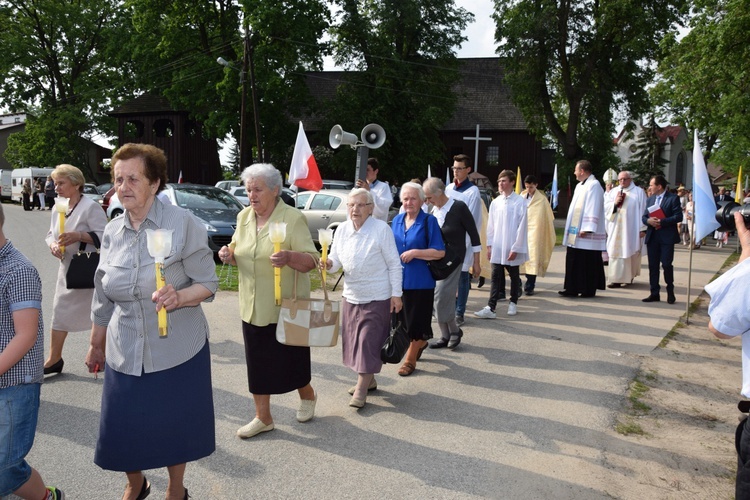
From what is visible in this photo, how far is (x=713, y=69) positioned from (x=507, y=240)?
633 inches

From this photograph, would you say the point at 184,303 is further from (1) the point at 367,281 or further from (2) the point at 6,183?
(2) the point at 6,183

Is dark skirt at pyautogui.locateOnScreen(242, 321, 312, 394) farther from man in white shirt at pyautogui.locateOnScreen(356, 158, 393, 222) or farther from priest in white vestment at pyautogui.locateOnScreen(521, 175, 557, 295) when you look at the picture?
priest in white vestment at pyautogui.locateOnScreen(521, 175, 557, 295)

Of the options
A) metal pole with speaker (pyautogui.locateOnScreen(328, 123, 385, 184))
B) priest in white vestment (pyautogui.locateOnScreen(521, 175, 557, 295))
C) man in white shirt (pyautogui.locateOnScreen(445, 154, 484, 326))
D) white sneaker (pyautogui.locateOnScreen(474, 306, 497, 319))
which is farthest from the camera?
priest in white vestment (pyautogui.locateOnScreen(521, 175, 557, 295))

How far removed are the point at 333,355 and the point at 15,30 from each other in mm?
46870

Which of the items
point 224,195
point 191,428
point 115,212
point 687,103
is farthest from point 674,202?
point 687,103

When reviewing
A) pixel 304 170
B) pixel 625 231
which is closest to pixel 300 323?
pixel 304 170

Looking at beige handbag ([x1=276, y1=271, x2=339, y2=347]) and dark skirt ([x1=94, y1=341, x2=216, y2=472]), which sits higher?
beige handbag ([x1=276, y1=271, x2=339, y2=347])

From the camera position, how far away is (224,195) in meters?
15.6

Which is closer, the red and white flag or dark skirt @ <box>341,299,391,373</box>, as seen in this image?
dark skirt @ <box>341,299,391,373</box>

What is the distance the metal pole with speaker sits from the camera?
7938 millimetres

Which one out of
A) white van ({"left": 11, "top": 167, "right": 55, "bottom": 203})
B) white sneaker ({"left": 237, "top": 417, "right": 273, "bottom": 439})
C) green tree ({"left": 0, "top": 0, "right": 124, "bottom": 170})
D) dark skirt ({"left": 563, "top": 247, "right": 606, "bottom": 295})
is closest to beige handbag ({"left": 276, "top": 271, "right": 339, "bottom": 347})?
white sneaker ({"left": 237, "top": 417, "right": 273, "bottom": 439})

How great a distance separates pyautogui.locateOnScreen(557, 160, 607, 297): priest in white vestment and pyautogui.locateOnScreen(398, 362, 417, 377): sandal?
523cm

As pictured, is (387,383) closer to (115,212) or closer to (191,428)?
(191,428)

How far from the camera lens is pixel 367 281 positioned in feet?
16.8
